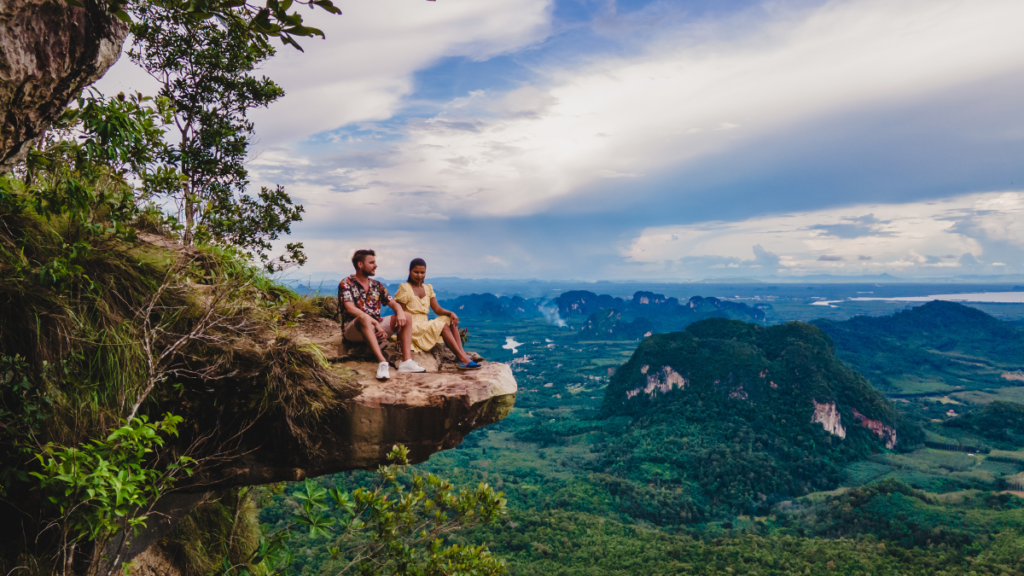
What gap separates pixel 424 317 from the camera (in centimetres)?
656

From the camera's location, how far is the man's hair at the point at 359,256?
19.7 ft

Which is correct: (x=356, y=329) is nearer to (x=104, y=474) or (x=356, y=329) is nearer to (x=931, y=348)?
(x=104, y=474)

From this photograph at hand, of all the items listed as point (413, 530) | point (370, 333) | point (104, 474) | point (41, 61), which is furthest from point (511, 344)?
point (41, 61)

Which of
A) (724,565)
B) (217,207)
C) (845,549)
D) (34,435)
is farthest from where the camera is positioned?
(845,549)

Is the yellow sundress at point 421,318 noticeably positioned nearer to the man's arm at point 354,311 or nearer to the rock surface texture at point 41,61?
the man's arm at point 354,311

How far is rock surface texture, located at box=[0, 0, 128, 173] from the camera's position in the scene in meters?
3.07

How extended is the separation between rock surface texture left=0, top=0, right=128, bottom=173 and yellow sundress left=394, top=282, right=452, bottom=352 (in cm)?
367

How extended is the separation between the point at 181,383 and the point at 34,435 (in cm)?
101

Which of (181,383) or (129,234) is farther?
(181,383)

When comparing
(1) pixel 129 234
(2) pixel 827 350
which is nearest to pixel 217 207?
(1) pixel 129 234

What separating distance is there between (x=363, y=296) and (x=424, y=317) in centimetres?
94

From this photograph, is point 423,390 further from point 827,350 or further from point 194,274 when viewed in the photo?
point 827,350

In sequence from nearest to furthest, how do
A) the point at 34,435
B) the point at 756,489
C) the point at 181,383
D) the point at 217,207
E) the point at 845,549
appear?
1. the point at 34,435
2. the point at 181,383
3. the point at 217,207
4. the point at 845,549
5. the point at 756,489

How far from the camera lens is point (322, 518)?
412 centimetres
